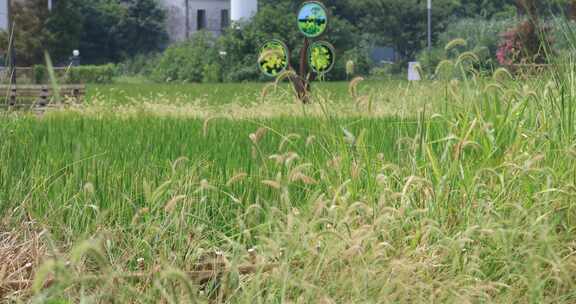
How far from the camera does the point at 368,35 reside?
2029 inches

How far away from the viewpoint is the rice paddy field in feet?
10.3

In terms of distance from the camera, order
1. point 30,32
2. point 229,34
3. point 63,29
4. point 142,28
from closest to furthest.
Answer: point 229,34 → point 30,32 → point 63,29 → point 142,28

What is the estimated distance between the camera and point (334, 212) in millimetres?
3277

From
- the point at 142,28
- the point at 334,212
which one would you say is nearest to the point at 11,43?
the point at 334,212

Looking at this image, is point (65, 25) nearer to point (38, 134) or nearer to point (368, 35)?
point (368, 35)

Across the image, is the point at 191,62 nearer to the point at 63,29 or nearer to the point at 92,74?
the point at 92,74

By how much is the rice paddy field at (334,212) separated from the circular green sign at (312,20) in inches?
392

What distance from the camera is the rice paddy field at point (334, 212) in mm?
3145

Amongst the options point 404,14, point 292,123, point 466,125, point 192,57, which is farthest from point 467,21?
point 466,125

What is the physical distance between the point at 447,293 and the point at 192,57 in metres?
34.7

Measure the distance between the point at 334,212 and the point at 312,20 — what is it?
12.7 m

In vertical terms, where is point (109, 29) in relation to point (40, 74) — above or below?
above

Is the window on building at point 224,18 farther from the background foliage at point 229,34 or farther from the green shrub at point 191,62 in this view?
the green shrub at point 191,62

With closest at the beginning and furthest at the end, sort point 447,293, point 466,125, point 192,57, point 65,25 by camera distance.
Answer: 1. point 447,293
2. point 466,125
3. point 192,57
4. point 65,25
